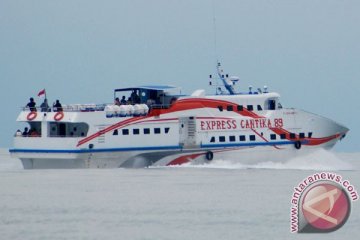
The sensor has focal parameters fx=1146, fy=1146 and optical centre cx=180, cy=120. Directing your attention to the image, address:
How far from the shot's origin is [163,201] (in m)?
40.0

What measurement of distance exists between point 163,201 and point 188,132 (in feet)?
38.7

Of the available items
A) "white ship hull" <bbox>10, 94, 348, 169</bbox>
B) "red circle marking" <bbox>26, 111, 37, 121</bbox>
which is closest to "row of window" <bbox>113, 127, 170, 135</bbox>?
"white ship hull" <bbox>10, 94, 348, 169</bbox>

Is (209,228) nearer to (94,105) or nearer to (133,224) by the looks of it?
(133,224)

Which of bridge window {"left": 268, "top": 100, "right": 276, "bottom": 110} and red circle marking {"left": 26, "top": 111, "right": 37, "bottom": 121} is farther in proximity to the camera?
bridge window {"left": 268, "top": 100, "right": 276, "bottom": 110}

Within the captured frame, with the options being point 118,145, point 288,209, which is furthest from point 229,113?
point 288,209

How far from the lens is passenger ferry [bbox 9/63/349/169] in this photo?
51031 mm

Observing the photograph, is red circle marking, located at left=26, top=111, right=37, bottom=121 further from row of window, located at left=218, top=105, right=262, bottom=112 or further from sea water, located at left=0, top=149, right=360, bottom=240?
row of window, located at left=218, top=105, right=262, bottom=112

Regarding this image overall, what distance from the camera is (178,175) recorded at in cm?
5044

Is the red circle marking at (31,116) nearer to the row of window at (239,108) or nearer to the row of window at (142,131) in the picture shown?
the row of window at (142,131)

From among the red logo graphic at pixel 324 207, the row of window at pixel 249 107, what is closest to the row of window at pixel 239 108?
the row of window at pixel 249 107

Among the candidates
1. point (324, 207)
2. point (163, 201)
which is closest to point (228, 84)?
point (163, 201)

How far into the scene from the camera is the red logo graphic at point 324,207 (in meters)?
30.3

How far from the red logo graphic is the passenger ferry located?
64.0ft

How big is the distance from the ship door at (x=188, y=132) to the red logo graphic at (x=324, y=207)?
1972 centimetres
